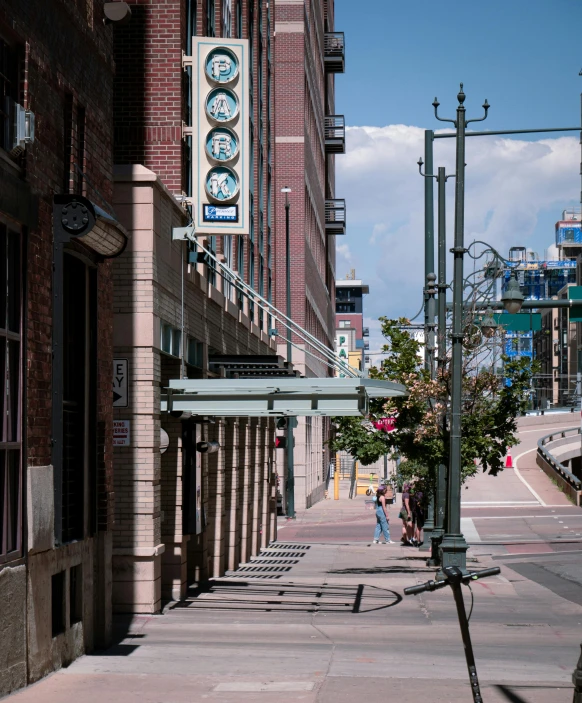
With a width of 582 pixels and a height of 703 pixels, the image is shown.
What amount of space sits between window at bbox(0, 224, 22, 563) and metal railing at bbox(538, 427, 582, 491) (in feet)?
151

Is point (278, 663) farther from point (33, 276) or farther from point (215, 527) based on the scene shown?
point (215, 527)

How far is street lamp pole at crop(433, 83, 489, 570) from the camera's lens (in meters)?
21.0

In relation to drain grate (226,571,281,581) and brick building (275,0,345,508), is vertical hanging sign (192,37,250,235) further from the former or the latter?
brick building (275,0,345,508)

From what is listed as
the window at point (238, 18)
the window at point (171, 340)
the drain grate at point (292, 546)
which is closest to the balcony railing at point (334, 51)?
the window at point (238, 18)

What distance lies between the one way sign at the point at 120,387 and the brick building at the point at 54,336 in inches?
73.5

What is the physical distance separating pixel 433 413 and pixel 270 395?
30.1 feet

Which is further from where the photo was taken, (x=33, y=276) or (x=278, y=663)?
(x=278, y=663)

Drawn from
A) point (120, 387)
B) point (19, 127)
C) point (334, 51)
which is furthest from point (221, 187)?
point (334, 51)

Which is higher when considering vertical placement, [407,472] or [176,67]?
[176,67]

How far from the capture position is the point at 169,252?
17.7 metres

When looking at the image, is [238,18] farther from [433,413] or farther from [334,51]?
[334,51]

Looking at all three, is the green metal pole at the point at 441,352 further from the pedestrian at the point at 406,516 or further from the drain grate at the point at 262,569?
the pedestrian at the point at 406,516

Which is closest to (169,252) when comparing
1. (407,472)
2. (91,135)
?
(91,135)

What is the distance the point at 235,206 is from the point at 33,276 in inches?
353
